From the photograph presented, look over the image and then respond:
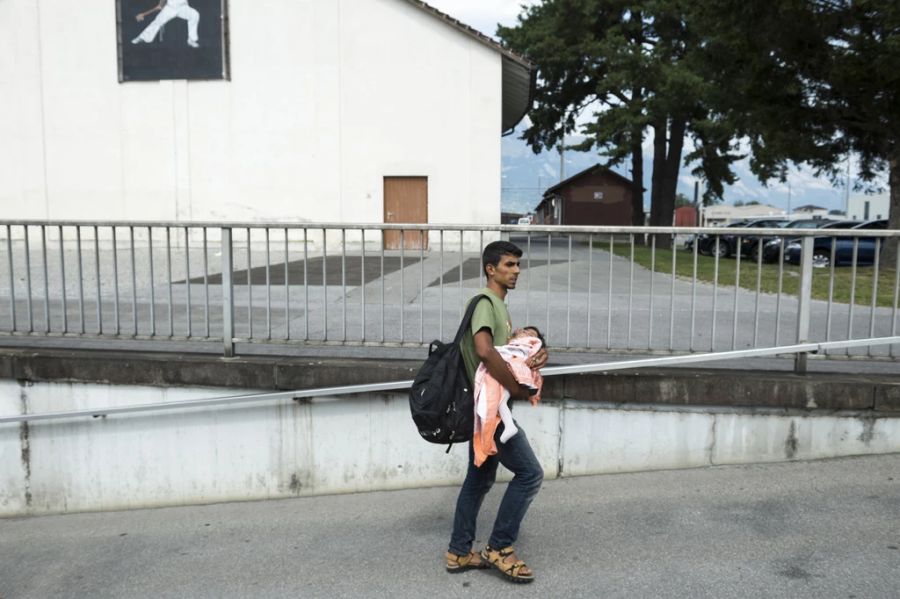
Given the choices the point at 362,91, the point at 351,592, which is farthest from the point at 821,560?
the point at 362,91

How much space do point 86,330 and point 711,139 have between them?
27.7m

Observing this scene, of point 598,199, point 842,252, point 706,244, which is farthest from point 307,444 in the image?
point 598,199

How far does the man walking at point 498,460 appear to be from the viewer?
371 cm

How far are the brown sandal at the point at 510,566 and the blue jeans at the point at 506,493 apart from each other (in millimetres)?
41

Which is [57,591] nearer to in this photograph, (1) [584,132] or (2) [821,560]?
(2) [821,560]

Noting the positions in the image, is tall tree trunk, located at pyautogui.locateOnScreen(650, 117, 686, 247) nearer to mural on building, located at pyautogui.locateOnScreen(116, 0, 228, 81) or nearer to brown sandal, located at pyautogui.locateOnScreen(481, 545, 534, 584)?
mural on building, located at pyautogui.locateOnScreen(116, 0, 228, 81)

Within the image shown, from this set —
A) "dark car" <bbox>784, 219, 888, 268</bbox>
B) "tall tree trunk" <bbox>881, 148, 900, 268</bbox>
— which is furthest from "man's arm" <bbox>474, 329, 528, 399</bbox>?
"tall tree trunk" <bbox>881, 148, 900, 268</bbox>

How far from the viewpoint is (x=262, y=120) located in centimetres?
2467

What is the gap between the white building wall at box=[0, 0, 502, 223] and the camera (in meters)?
23.7

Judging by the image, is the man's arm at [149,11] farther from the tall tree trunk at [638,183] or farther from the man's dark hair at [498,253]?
the man's dark hair at [498,253]

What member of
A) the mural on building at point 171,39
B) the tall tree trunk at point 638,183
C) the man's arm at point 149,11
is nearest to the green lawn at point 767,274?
the mural on building at point 171,39

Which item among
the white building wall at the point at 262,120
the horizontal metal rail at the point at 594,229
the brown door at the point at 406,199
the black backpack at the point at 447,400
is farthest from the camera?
the brown door at the point at 406,199

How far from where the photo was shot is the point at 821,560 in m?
4.08

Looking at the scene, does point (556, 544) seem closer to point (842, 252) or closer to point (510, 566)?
point (510, 566)
